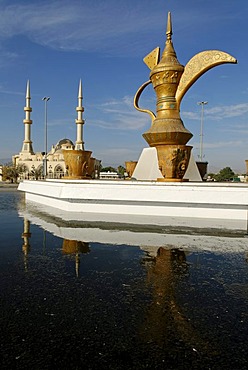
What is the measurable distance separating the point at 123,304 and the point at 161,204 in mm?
5012

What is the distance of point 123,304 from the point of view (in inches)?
98.0

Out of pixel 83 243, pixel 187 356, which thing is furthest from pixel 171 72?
pixel 187 356

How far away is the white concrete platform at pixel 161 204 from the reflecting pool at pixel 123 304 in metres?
2.12

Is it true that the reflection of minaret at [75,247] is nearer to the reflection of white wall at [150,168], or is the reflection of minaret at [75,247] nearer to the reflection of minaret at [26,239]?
the reflection of minaret at [26,239]

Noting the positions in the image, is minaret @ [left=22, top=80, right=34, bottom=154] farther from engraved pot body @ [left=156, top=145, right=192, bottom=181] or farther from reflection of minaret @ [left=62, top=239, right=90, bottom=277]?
reflection of minaret @ [left=62, top=239, right=90, bottom=277]

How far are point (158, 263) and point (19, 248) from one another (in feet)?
6.82

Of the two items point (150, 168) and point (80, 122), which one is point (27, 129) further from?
point (150, 168)

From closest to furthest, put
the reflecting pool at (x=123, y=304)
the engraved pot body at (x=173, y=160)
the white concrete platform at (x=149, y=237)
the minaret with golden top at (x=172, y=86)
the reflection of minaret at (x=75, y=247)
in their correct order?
the reflecting pool at (x=123, y=304), the reflection of minaret at (x=75, y=247), the white concrete platform at (x=149, y=237), the engraved pot body at (x=173, y=160), the minaret with golden top at (x=172, y=86)

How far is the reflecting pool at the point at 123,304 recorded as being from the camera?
1.77 metres

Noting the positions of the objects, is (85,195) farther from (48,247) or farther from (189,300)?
(189,300)

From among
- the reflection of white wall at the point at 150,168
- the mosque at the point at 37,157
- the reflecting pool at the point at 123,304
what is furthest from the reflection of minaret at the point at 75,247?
the mosque at the point at 37,157

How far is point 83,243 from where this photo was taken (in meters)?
4.63

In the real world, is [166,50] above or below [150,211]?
above

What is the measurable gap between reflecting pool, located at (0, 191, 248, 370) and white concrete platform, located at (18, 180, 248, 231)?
2121mm
